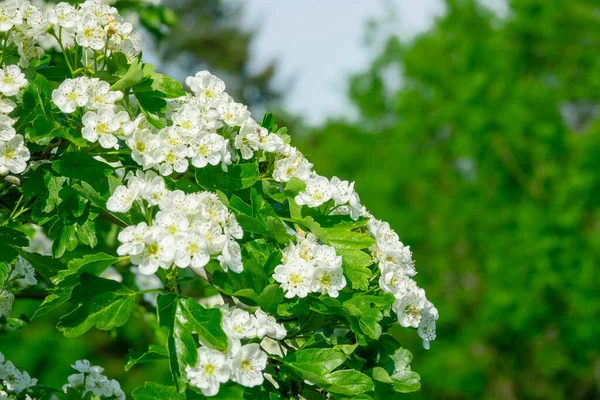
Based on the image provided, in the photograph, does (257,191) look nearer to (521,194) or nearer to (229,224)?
(229,224)

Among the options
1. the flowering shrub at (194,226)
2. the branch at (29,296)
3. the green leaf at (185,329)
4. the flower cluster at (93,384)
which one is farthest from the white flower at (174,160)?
the branch at (29,296)

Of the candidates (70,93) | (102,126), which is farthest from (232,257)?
(70,93)

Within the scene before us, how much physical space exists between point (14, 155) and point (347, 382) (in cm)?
100

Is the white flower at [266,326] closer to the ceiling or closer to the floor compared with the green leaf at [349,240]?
closer to the floor

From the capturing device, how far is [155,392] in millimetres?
1763

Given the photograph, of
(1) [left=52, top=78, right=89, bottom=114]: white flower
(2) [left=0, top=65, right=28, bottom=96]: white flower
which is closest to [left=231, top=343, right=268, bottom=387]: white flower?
(1) [left=52, top=78, right=89, bottom=114]: white flower

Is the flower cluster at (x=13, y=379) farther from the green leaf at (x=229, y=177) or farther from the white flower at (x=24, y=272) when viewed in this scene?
the green leaf at (x=229, y=177)

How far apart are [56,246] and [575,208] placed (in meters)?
14.5

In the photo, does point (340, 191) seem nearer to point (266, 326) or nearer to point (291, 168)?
point (291, 168)

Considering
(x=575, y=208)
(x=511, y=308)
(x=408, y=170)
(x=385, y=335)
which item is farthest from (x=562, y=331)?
(x=385, y=335)

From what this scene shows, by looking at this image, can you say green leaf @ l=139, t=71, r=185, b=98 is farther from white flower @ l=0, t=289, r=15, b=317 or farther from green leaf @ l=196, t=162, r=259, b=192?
white flower @ l=0, t=289, r=15, b=317

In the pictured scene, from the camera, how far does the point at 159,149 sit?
1837mm

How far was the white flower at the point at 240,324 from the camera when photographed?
1.69m

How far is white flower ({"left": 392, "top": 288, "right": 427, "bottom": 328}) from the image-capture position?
1.92 meters
